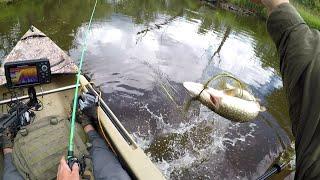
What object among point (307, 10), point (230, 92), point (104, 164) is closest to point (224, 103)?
point (230, 92)

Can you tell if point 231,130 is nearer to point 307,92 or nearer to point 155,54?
point 155,54

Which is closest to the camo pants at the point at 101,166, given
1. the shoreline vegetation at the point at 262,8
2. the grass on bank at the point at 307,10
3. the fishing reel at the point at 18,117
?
the fishing reel at the point at 18,117

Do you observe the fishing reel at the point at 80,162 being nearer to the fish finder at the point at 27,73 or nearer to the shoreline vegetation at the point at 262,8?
the fish finder at the point at 27,73

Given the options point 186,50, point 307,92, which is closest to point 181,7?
point 186,50

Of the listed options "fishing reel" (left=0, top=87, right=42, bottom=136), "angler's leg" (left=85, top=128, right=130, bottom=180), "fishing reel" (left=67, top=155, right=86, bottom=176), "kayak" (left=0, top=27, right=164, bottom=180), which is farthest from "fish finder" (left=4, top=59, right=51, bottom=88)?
"fishing reel" (left=67, top=155, right=86, bottom=176)

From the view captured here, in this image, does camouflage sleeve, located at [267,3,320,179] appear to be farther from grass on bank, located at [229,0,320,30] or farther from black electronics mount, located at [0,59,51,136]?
grass on bank, located at [229,0,320,30]
